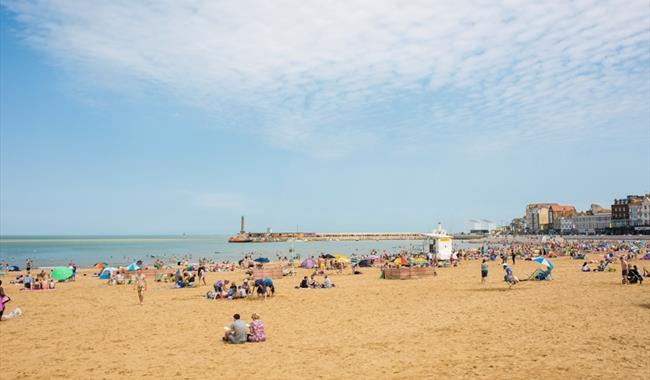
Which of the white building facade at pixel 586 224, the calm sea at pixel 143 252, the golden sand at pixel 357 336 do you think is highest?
the white building facade at pixel 586 224

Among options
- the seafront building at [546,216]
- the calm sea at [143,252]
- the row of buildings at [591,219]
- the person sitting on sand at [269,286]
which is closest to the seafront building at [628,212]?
the row of buildings at [591,219]

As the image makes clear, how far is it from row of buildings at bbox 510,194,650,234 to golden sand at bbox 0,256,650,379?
3915 inches

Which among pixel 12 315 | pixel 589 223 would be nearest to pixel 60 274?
pixel 12 315

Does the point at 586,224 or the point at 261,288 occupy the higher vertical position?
the point at 586,224

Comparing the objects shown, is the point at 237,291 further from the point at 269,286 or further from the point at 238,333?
the point at 238,333

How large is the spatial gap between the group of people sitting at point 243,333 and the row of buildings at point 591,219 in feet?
359

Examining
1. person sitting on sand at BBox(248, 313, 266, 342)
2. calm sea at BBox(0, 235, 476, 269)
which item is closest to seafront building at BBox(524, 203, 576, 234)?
calm sea at BBox(0, 235, 476, 269)

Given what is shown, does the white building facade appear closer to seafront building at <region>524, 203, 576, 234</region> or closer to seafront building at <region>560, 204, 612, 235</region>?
seafront building at <region>560, 204, 612, 235</region>

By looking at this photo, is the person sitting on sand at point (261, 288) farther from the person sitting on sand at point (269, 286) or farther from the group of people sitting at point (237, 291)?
the person sitting on sand at point (269, 286)

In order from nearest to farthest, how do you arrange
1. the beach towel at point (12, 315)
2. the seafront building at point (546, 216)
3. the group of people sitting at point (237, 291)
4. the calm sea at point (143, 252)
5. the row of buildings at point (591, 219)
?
the beach towel at point (12, 315), the group of people sitting at point (237, 291), the calm sea at point (143, 252), the row of buildings at point (591, 219), the seafront building at point (546, 216)

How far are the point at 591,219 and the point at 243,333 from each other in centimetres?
12479

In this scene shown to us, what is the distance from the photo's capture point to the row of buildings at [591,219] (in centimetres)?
10288

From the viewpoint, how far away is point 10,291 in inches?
971

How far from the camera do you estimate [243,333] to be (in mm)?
11867
